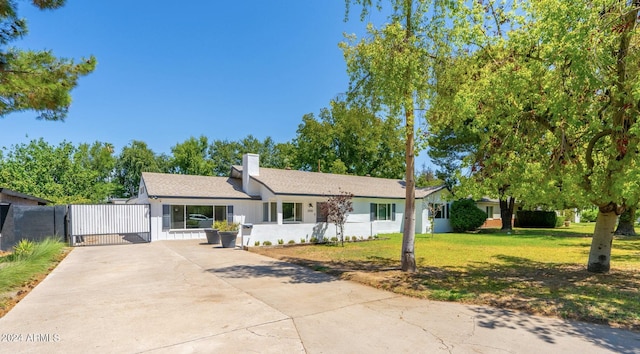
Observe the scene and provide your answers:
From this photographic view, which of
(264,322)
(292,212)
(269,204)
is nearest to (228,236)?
(269,204)

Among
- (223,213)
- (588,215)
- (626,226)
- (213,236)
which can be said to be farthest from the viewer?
(588,215)

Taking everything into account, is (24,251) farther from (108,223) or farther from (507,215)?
(507,215)

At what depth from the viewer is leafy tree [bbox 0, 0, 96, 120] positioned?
7148 mm

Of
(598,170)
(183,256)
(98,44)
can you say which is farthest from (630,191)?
(98,44)

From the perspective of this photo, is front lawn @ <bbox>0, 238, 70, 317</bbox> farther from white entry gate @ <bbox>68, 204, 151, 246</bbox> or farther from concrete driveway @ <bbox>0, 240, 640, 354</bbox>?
white entry gate @ <bbox>68, 204, 151, 246</bbox>

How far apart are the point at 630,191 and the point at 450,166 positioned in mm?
25234

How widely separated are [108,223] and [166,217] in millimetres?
2861

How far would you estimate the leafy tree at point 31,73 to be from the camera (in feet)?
23.5

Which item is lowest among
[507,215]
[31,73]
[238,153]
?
[507,215]

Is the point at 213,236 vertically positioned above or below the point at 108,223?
below

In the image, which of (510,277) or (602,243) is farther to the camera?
(602,243)

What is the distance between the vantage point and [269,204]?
21.0 metres


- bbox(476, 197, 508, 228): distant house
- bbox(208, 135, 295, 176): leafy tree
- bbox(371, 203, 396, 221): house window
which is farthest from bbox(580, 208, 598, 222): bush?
bbox(208, 135, 295, 176): leafy tree

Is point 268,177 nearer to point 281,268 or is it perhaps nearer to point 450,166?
point 281,268
